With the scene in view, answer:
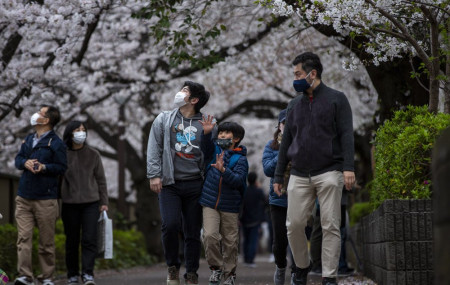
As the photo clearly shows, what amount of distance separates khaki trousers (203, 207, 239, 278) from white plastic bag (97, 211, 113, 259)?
1.94 m

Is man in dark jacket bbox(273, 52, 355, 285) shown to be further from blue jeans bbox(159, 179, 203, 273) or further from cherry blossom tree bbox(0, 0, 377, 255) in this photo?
cherry blossom tree bbox(0, 0, 377, 255)

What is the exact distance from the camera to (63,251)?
12141 millimetres

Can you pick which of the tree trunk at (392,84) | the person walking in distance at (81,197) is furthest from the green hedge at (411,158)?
the person walking in distance at (81,197)

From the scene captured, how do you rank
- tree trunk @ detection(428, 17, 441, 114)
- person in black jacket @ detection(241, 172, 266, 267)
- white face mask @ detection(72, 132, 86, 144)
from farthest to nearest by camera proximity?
person in black jacket @ detection(241, 172, 266, 267), white face mask @ detection(72, 132, 86, 144), tree trunk @ detection(428, 17, 441, 114)

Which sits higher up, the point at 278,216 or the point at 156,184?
the point at 156,184

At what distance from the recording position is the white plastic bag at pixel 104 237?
9102 millimetres

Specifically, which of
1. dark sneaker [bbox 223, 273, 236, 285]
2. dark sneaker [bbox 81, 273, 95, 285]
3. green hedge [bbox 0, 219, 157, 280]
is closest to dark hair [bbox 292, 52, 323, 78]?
dark sneaker [bbox 223, 273, 236, 285]

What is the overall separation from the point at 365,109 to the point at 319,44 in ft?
9.17

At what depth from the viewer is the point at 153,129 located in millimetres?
7332

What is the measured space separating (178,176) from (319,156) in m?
1.63

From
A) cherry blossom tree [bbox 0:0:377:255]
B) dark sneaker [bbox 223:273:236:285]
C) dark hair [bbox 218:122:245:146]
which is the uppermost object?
cherry blossom tree [bbox 0:0:377:255]

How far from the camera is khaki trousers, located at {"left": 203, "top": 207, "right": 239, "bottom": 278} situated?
7.27 m

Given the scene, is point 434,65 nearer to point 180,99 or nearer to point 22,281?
point 180,99

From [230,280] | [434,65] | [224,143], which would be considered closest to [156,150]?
[224,143]
